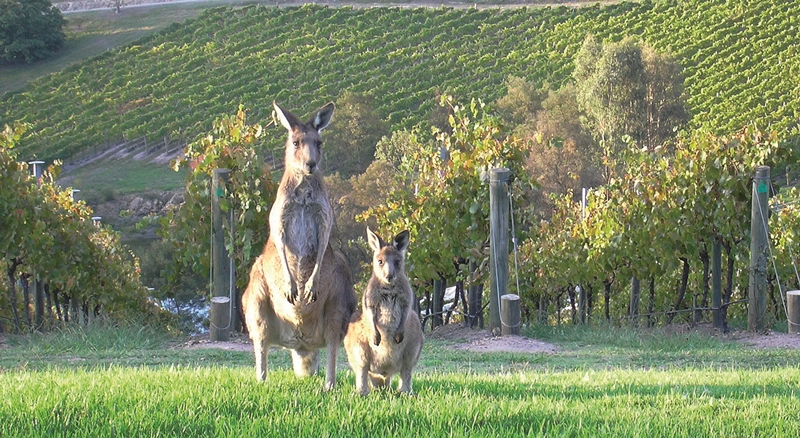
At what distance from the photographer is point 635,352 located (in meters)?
9.27

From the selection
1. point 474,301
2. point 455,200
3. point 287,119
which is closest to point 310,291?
point 287,119

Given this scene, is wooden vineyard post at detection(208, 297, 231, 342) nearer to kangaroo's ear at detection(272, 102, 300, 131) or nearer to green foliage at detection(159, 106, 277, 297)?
green foliage at detection(159, 106, 277, 297)

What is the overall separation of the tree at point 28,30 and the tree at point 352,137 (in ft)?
105

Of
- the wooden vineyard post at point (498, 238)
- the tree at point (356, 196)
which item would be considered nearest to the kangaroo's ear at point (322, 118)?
the wooden vineyard post at point (498, 238)

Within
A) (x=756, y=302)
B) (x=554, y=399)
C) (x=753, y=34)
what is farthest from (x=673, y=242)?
(x=753, y=34)

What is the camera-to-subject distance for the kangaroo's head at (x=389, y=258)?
5629 millimetres

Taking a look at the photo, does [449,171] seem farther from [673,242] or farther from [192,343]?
[192,343]

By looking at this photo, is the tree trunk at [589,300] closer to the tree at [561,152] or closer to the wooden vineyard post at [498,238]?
the wooden vineyard post at [498,238]

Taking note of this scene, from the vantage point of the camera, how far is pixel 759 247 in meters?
10.6

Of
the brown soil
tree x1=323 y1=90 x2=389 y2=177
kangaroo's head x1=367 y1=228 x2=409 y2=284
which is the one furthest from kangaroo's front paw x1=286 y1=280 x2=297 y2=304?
tree x1=323 y1=90 x2=389 y2=177

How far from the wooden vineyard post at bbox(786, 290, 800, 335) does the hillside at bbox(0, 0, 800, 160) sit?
39.0m

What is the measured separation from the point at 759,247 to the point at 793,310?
30.5 inches

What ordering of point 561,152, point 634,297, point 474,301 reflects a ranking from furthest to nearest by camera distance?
1. point 561,152
2. point 634,297
3. point 474,301

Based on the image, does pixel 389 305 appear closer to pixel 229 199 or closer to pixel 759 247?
pixel 229 199
